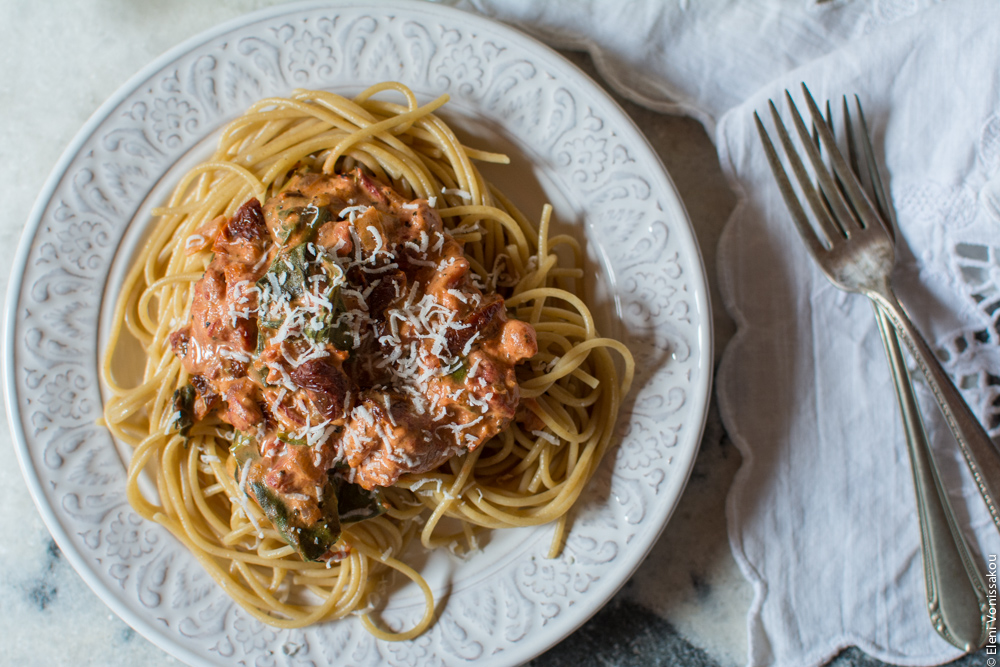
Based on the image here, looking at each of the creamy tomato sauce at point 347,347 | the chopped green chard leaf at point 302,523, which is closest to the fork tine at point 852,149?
the creamy tomato sauce at point 347,347

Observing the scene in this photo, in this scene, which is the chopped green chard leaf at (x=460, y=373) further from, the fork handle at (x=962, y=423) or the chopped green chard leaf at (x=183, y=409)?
the fork handle at (x=962, y=423)

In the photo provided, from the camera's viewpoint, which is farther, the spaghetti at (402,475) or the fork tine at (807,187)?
the fork tine at (807,187)

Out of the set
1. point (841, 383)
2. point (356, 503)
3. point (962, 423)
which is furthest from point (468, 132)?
point (962, 423)

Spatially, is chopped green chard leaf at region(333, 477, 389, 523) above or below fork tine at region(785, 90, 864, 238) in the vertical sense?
below

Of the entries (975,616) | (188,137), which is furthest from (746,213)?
(188,137)

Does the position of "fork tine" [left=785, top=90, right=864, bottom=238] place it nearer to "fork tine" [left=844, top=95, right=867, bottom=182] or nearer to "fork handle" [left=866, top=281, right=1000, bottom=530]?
"fork tine" [left=844, top=95, right=867, bottom=182]

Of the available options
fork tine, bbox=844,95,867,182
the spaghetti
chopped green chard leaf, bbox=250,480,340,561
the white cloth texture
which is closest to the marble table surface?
the white cloth texture
